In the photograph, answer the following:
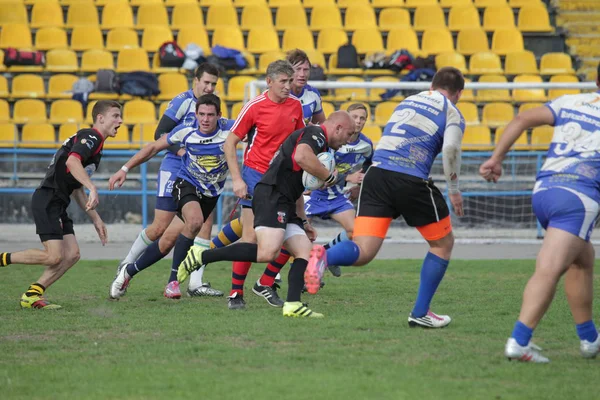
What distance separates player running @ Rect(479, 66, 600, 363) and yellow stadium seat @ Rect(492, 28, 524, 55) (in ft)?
45.6

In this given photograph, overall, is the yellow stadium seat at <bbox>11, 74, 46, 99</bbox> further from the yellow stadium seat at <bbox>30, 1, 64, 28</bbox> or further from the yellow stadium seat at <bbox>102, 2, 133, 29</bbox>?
the yellow stadium seat at <bbox>102, 2, 133, 29</bbox>

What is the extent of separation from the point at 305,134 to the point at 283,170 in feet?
1.16

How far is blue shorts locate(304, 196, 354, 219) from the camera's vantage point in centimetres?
984

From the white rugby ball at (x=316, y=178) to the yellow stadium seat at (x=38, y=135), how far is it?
33.6 feet

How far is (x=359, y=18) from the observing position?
19.7 meters

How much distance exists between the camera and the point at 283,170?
7.48 m

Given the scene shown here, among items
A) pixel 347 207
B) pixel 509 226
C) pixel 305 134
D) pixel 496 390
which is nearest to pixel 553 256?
pixel 496 390

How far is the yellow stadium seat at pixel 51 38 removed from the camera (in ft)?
62.3

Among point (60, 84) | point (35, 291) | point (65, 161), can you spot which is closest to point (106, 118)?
point (65, 161)

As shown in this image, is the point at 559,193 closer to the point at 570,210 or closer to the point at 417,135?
the point at 570,210

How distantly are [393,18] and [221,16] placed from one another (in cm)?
367

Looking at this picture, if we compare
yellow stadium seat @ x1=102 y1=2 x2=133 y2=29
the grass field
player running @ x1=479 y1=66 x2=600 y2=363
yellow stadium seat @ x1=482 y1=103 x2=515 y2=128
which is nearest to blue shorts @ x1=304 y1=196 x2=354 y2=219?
the grass field

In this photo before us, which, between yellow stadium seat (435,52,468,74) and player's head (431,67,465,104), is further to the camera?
yellow stadium seat (435,52,468,74)

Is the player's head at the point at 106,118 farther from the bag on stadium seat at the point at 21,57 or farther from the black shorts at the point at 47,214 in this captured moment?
the bag on stadium seat at the point at 21,57
